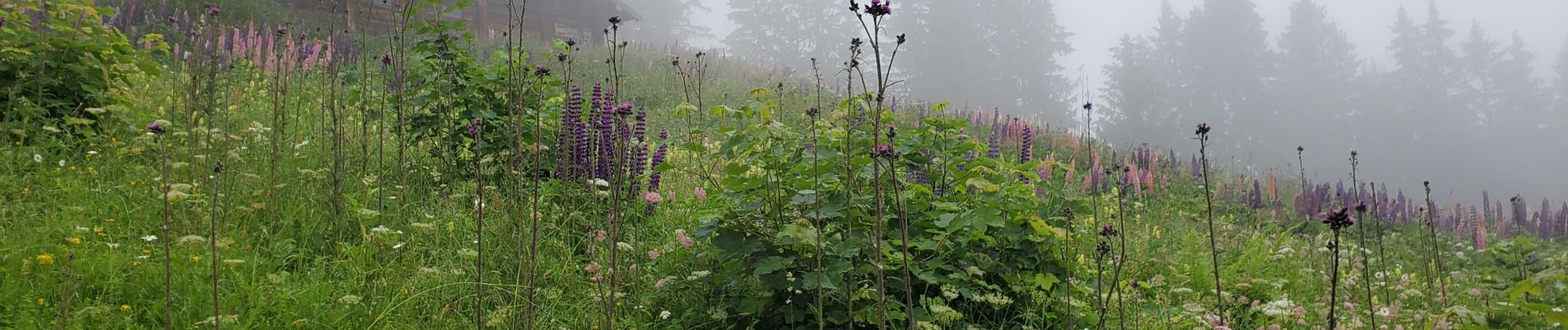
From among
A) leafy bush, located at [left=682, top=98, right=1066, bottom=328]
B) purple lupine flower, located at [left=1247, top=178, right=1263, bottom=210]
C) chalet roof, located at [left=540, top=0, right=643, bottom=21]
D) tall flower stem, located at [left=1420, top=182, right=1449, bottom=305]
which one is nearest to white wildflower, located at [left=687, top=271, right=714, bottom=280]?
leafy bush, located at [left=682, top=98, right=1066, bottom=328]

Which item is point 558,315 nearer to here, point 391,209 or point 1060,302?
point 391,209

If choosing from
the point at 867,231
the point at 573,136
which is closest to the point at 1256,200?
the point at 573,136

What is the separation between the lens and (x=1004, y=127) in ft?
36.7

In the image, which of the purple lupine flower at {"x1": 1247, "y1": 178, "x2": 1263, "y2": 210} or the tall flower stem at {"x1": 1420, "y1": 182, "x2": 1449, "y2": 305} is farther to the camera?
the purple lupine flower at {"x1": 1247, "y1": 178, "x2": 1263, "y2": 210}

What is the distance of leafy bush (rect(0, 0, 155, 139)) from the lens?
4.82 metres

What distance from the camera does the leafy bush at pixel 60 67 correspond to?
482 centimetres

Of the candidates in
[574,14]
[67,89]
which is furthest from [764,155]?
[574,14]

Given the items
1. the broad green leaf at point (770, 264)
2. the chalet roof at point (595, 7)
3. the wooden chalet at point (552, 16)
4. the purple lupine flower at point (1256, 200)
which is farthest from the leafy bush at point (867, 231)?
the chalet roof at point (595, 7)

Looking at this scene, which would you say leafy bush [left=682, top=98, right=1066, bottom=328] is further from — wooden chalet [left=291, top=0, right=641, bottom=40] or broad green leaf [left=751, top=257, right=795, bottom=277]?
wooden chalet [left=291, top=0, right=641, bottom=40]

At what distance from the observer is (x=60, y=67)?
5105mm

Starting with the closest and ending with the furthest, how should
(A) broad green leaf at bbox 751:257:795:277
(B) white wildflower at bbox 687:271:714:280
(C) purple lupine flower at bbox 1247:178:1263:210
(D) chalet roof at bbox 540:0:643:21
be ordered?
(A) broad green leaf at bbox 751:257:795:277
(B) white wildflower at bbox 687:271:714:280
(C) purple lupine flower at bbox 1247:178:1263:210
(D) chalet roof at bbox 540:0:643:21

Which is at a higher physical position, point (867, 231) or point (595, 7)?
point (595, 7)

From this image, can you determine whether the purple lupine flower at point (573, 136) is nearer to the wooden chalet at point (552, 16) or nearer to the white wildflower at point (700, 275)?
the white wildflower at point (700, 275)

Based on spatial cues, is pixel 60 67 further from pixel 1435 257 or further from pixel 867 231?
pixel 1435 257
